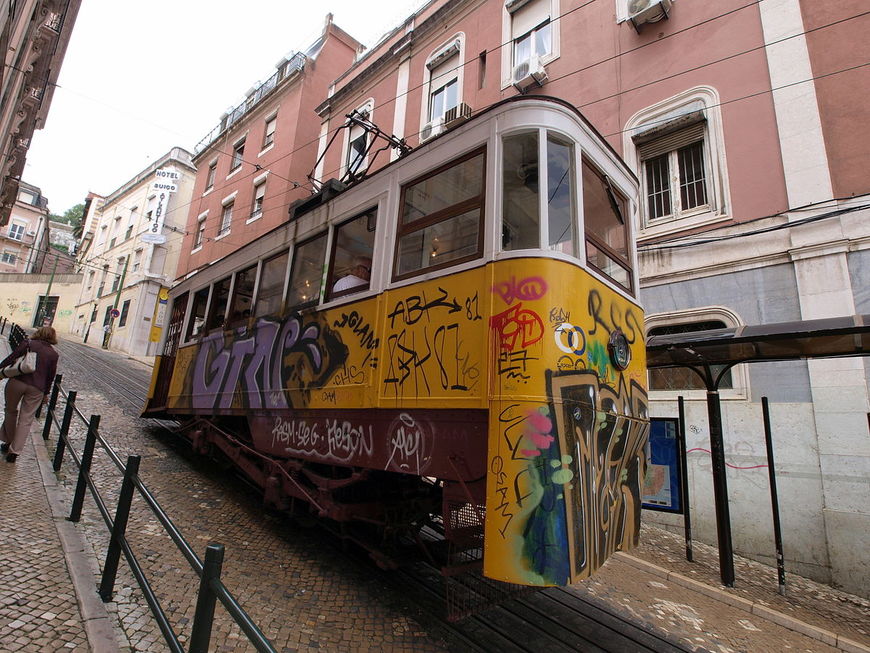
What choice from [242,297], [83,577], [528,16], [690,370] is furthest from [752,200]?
[83,577]

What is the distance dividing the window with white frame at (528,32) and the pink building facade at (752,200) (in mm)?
163

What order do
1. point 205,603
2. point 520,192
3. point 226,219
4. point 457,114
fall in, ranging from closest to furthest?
point 205,603 → point 520,192 → point 457,114 → point 226,219

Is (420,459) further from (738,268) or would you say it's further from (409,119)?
(409,119)

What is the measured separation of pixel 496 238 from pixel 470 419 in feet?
4.22

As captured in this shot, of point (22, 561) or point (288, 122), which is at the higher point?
point (288, 122)

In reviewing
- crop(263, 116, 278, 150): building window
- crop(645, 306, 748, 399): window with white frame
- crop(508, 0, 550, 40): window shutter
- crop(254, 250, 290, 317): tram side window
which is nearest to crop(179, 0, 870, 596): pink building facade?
crop(645, 306, 748, 399): window with white frame

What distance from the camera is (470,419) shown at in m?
3.01

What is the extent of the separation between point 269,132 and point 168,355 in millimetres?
15607

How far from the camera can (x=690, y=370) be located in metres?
7.54

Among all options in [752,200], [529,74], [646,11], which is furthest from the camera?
[529,74]

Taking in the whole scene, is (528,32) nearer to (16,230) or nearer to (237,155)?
(237,155)

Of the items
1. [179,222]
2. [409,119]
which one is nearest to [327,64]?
[409,119]

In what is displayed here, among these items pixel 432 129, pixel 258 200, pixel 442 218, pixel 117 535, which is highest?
pixel 258 200

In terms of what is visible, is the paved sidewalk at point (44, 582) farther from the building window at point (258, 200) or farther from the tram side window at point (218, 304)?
the building window at point (258, 200)
